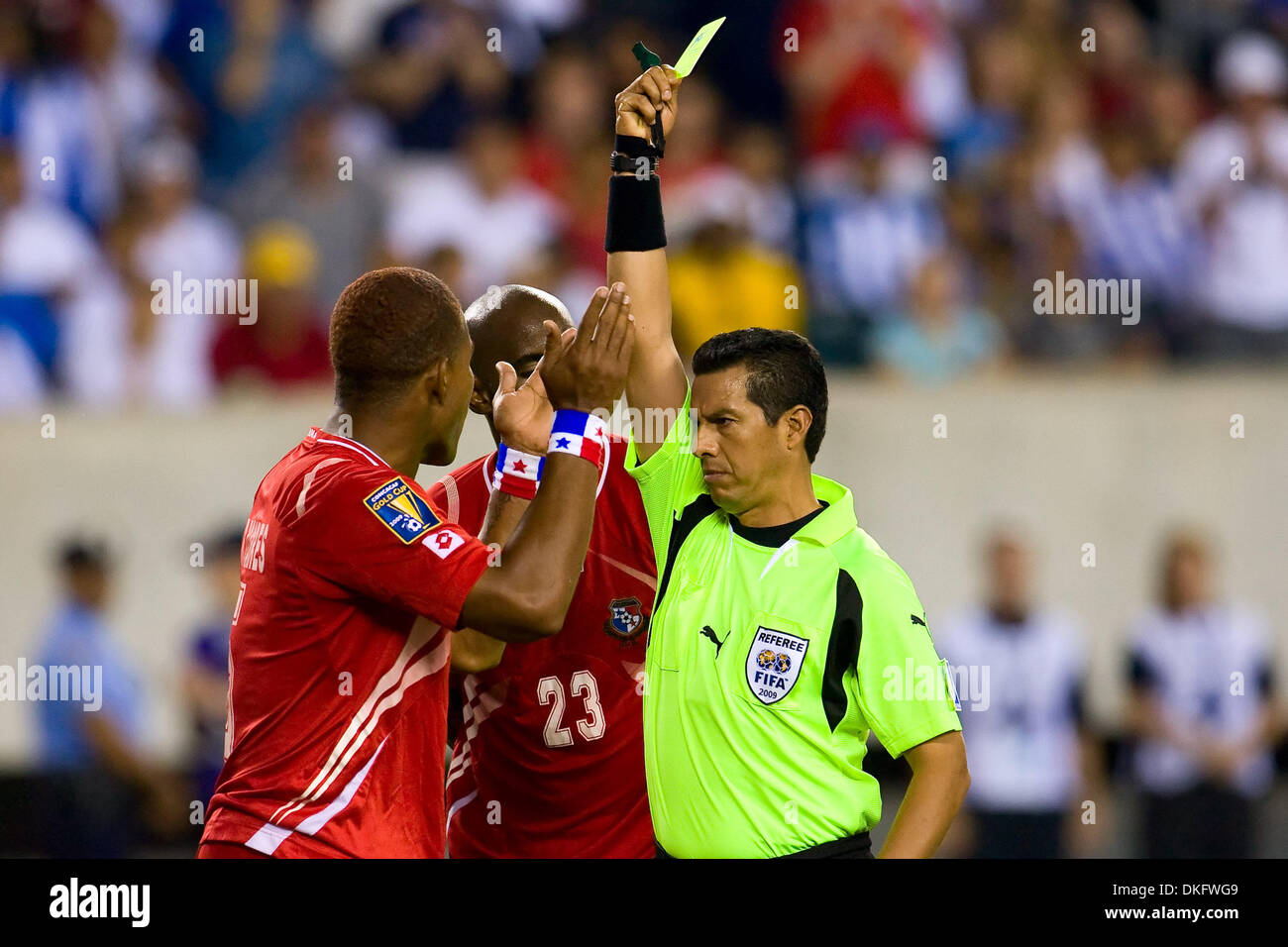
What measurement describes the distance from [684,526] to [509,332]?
2.48 ft

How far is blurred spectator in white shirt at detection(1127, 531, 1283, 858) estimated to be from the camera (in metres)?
8.64

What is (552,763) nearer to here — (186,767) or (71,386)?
(186,767)

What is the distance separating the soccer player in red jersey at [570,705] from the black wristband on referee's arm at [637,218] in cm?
35

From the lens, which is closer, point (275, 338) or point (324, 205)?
point (275, 338)

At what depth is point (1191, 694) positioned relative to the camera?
8.70 m

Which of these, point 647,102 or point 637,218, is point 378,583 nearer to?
point 637,218

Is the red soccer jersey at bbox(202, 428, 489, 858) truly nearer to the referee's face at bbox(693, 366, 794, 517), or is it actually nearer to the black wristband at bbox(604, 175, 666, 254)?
the referee's face at bbox(693, 366, 794, 517)

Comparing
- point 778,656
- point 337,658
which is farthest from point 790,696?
point 337,658

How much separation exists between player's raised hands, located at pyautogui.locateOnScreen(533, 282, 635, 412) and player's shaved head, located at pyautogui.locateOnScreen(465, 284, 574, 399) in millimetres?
702

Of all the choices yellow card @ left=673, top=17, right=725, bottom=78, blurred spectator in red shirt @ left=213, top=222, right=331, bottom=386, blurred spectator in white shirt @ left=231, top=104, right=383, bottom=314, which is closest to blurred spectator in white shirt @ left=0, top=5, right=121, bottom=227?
blurred spectator in white shirt @ left=231, top=104, right=383, bottom=314

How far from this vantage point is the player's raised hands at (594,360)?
12.6 feet

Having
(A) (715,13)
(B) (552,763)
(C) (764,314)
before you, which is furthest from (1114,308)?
(B) (552,763)

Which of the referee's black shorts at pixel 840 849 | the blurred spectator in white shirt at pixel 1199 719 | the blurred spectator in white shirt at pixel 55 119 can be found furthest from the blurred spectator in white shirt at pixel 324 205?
the referee's black shorts at pixel 840 849

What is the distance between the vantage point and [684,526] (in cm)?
426
